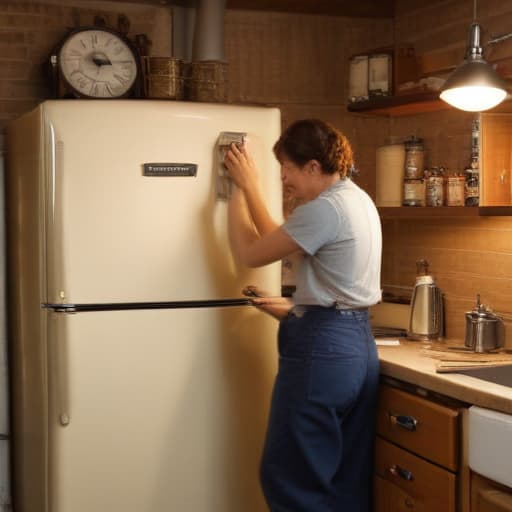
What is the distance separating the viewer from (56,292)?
2.79 m

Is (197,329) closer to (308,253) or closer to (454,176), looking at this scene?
(308,253)

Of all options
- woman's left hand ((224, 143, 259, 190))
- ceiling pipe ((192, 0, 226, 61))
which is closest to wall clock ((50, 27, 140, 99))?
ceiling pipe ((192, 0, 226, 61))

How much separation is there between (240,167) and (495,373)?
38.1 inches

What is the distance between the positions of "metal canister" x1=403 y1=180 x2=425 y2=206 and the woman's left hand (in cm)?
67

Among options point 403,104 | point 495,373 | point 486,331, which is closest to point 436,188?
point 403,104

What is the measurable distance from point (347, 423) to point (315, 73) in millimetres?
1600

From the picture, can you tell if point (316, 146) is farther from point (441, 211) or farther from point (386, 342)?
point (386, 342)

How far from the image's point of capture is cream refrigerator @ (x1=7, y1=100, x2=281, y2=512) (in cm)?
279

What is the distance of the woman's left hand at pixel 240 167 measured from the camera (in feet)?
9.41

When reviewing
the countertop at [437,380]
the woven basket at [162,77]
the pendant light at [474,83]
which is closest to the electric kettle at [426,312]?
the countertop at [437,380]

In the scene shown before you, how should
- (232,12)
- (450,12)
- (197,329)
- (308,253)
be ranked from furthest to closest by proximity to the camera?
1. (232,12)
2. (450,12)
3. (197,329)
4. (308,253)

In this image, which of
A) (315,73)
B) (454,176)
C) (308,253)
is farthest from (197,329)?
(315,73)

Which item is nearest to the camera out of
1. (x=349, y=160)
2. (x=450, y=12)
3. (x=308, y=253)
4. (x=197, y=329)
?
(x=308, y=253)

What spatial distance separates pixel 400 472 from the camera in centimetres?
269
